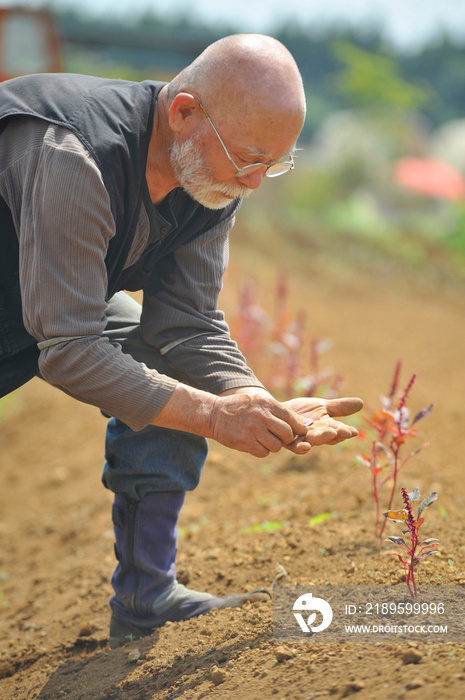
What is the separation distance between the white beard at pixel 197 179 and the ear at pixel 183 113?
4 centimetres

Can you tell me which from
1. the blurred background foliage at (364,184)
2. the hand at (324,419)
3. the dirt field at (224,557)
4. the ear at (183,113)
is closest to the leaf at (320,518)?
the dirt field at (224,557)

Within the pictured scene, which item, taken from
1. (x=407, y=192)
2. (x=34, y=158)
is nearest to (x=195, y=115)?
(x=34, y=158)

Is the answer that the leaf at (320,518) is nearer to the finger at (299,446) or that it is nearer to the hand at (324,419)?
the hand at (324,419)

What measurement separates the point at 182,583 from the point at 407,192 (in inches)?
427

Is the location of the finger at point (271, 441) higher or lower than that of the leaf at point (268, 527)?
higher

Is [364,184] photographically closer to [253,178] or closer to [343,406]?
[253,178]

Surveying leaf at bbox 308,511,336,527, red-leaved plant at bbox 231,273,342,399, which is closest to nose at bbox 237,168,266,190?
leaf at bbox 308,511,336,527

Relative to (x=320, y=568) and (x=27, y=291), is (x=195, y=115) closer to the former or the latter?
(x=27, y=291)

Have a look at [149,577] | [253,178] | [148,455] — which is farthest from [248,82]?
[149,577]

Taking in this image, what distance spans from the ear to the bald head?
31 millimetres

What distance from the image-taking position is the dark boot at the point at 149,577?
89.7 inches

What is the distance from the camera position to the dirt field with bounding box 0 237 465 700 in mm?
1769

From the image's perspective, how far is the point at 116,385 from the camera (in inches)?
75.2

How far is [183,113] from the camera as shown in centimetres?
207
